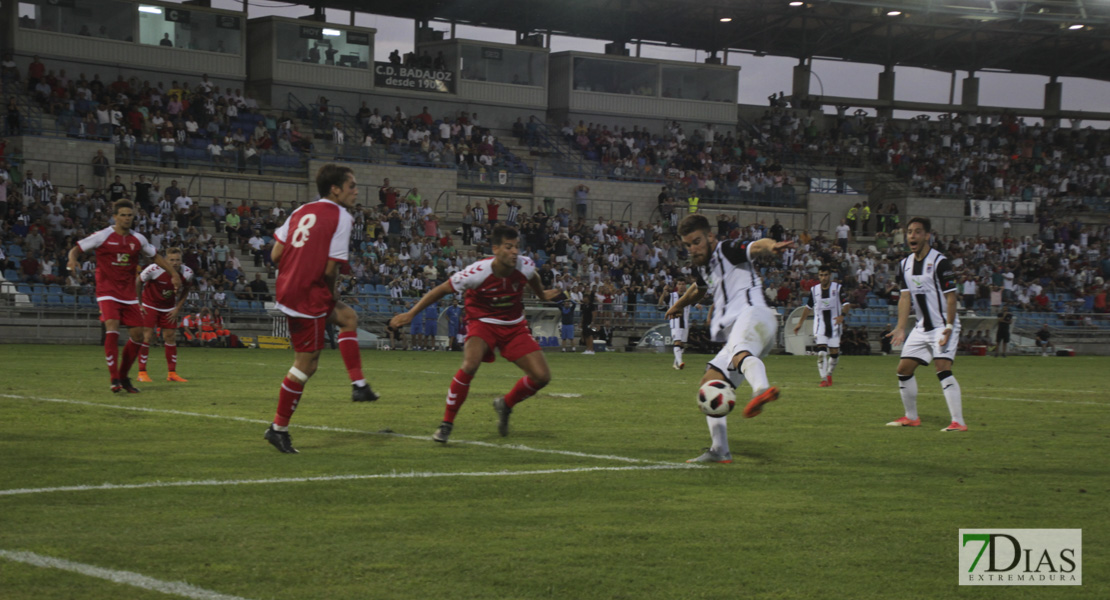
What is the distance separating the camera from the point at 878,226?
52.7 m

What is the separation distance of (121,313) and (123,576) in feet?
34.3

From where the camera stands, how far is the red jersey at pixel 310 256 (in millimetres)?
9234

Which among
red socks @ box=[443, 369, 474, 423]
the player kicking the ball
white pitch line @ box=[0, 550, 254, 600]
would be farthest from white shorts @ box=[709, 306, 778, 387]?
white pitch line @ box=[0, 550, 254, 600]

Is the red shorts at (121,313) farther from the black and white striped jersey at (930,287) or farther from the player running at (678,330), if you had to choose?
the player running at (678,330)

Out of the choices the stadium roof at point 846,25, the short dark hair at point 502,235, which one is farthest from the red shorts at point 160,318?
the stadium roof at point 846,25

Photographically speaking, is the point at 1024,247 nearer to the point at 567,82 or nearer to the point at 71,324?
the point at 567,82

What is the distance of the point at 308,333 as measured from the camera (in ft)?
30.2

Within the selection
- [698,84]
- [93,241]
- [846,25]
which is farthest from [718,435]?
[846,25]

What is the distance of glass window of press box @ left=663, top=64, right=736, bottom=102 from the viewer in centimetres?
5597

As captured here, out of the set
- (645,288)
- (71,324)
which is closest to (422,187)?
(645,288)

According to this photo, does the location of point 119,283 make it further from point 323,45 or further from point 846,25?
point 846,25

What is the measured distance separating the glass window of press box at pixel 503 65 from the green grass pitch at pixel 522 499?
38.4 metres

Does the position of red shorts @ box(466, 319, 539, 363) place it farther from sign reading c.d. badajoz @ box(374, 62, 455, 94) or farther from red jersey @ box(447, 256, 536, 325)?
sign reading c.d. badajoz @ box(374, 62, 455, 94)

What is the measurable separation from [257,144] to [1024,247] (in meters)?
33.9
